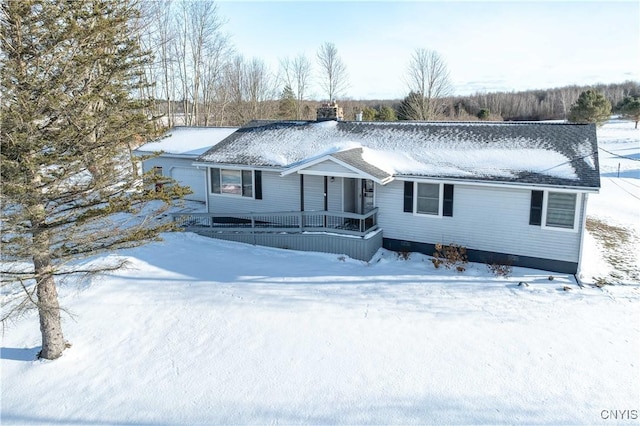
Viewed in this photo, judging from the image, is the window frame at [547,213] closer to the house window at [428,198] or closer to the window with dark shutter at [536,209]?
the window with dark shutter at [536,209]

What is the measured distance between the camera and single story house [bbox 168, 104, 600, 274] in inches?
507

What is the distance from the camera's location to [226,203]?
704 inches

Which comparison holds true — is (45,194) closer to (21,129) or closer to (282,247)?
(21,129)

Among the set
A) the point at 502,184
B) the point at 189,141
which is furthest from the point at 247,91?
the point at 502,184

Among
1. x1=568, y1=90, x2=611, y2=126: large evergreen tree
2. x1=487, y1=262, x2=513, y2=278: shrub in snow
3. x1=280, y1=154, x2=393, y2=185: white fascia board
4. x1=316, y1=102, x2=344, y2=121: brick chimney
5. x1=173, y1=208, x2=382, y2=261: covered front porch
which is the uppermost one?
x1=568, y1=90, x2=611, y2=126: large evergreen tree

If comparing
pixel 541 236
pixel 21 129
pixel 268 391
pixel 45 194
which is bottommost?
pixel 268 391

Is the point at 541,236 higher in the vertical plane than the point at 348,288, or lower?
higher

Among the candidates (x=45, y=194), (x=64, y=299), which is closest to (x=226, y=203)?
(x=64, y=299)

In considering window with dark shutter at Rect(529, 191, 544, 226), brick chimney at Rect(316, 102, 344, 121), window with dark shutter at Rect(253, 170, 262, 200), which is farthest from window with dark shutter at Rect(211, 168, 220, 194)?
window with dark shutter at Rect(529, 191, 544, 226)

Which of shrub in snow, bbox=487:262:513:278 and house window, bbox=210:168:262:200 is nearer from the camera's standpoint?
shrub in snow, bbox=487:262:513:278

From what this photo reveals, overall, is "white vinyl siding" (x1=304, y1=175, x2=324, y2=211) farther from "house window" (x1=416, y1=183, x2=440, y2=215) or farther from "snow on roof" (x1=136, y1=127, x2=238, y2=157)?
"snow on roof" (x1=136, y1=127, x2=238, y2=157)

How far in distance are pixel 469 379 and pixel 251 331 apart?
4662 millimetres

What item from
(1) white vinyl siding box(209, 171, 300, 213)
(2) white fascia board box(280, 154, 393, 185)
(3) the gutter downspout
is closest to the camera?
(3) the gutter downspout

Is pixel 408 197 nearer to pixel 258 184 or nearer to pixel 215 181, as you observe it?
pixel 258 184
